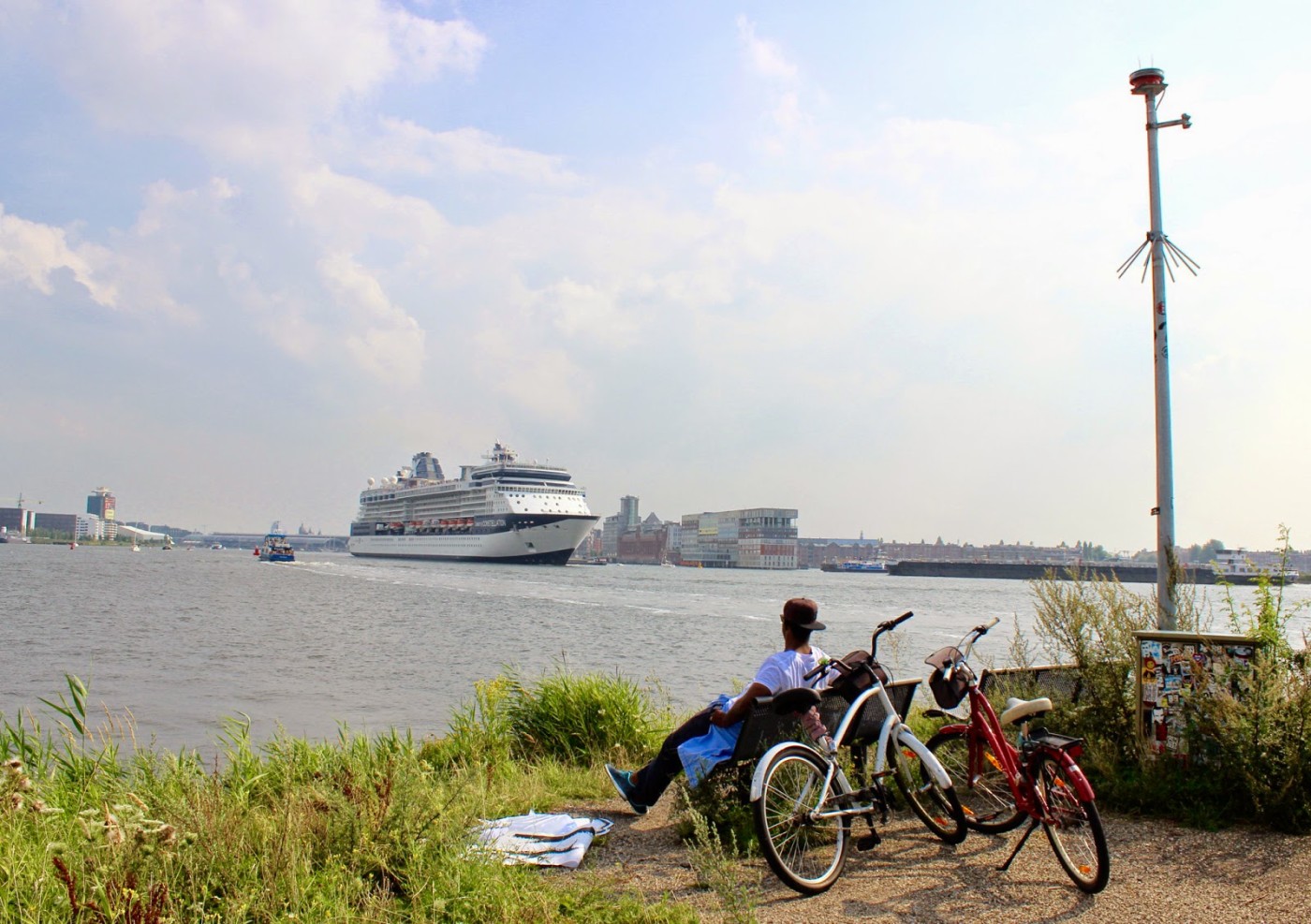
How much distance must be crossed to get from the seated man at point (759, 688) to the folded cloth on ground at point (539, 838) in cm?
30

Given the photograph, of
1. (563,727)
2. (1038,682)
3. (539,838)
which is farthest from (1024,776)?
(563,727)

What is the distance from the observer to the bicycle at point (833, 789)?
417cm

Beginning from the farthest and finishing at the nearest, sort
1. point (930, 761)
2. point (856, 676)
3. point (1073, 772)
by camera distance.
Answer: point (856, 676), point (930, 761), point (1073, 772)

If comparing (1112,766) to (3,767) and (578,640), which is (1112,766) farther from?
(578,640)

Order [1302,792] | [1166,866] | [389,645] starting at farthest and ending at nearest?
1. [389,645]
2. [1302,792]
3. [1166,866]

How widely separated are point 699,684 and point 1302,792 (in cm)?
1306

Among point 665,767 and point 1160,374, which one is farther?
point 1160,374

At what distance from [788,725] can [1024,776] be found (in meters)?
1.08

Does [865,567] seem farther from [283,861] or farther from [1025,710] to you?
[283,861]

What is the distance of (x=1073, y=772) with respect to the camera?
4.11 metres

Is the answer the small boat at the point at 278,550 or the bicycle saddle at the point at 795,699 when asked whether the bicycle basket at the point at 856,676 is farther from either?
the small boat at the point at 278,550

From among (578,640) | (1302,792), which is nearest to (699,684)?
(578,640)

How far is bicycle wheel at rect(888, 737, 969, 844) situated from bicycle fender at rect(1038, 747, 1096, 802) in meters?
0.54

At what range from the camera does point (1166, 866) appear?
14.5ft
